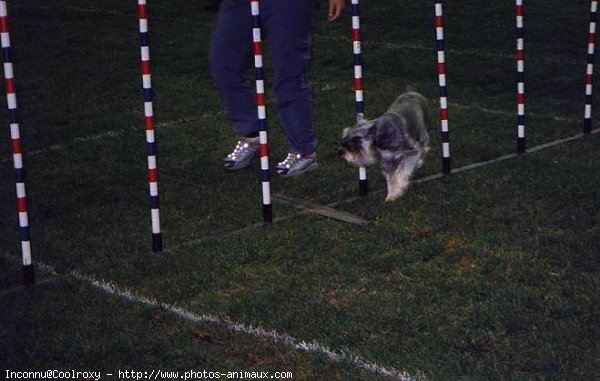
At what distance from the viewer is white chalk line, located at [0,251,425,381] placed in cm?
434

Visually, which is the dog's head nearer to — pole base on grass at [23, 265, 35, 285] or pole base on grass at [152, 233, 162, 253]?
pole base on grass at [152, 233, 162, 253]

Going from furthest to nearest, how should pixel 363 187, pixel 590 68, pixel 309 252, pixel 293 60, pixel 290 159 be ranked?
pixel 590 68 → pixel 290 159 → pixel 293 60 → pixel 363 187 → pixel 309 252

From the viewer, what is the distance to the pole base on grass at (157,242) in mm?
6023

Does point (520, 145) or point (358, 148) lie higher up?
point (358, 148)

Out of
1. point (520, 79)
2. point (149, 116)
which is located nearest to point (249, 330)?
point (149, 116)

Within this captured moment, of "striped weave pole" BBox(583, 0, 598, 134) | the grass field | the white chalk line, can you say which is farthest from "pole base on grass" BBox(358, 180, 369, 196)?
"striped weave pole" BBox(583, 0, 598, 134)

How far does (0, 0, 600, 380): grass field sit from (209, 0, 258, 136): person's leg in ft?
1.49

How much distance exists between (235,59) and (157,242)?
6.36 feet

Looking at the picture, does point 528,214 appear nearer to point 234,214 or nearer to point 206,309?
point 234,214

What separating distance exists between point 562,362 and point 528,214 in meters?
2.29

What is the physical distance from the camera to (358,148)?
22.3 ft

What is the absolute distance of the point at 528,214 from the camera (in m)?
6.52

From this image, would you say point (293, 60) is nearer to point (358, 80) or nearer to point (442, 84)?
point (358, 80)

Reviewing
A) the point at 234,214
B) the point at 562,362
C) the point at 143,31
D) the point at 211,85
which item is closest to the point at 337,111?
the point at 211,85
